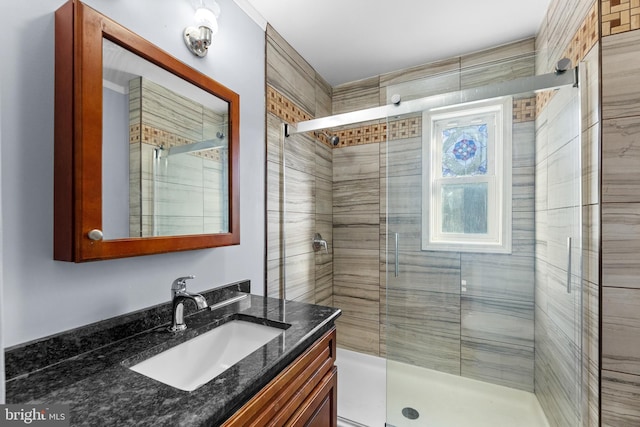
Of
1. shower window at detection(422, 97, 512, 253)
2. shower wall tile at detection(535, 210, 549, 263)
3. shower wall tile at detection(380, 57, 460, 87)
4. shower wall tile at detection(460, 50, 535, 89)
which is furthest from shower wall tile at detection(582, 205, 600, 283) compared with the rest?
shower wall tile at detection(380, 57, 460, 87)

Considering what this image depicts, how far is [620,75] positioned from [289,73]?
1.68 m

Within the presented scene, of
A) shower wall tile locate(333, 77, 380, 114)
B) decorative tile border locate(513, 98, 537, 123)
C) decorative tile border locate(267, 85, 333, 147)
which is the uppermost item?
shower wall tile locate(333, 77, 380, 114)

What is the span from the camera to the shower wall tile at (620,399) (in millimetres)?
1098

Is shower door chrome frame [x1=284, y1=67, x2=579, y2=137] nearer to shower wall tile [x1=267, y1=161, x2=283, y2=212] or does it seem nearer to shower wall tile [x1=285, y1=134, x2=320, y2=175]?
shower wall tile [x1=285, y1=134, x2=320, y2=175]

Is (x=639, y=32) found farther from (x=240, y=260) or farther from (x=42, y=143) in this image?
→ (x=42, y=143)

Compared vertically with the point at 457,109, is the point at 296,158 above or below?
below

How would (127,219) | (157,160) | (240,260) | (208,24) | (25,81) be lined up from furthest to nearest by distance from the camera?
(240,260)
(208,24)
(157,160)
(127,219)
(25,81)

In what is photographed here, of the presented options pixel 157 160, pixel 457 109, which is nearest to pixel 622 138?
pixel 457 109

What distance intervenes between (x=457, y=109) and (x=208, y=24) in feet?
4.32

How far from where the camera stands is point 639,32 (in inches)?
42.8

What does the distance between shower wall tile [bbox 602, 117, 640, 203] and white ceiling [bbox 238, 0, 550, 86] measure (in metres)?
0.94

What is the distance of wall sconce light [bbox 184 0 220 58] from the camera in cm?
124

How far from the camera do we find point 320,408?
112cm

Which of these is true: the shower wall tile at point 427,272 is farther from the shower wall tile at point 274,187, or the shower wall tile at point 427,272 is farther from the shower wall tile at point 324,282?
the shower wall tile at point 274,187
